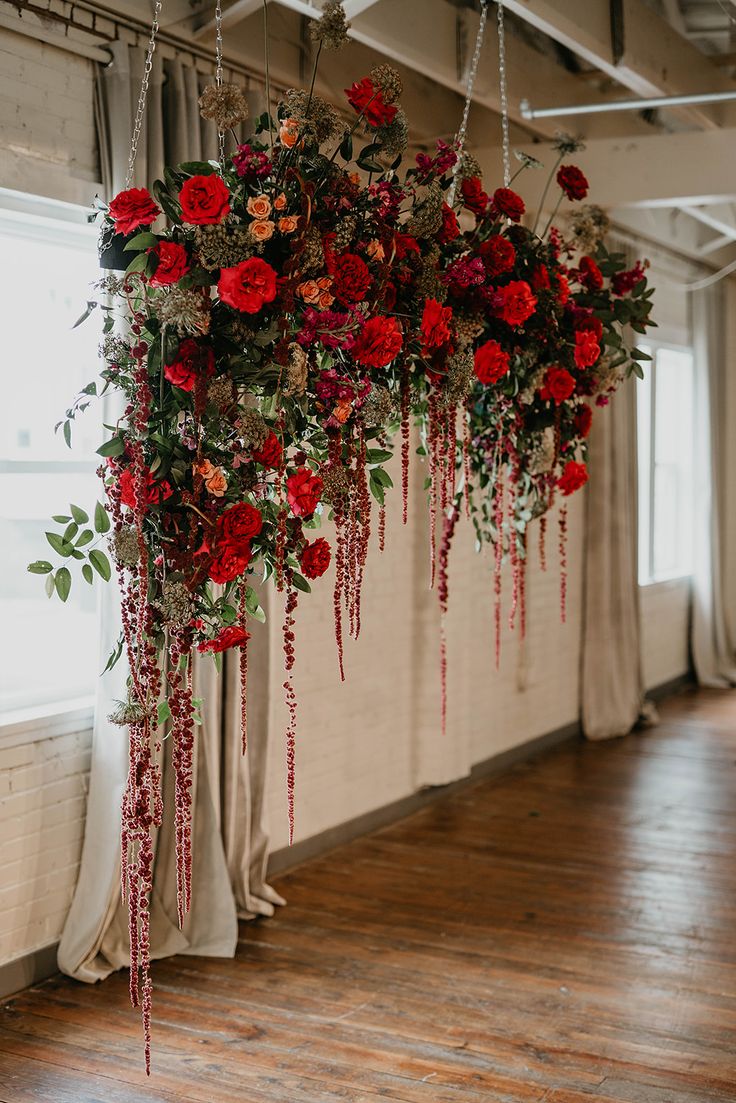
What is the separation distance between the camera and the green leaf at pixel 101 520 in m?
2.37

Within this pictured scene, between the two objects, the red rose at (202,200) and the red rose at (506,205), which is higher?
the red rose at (506,205)

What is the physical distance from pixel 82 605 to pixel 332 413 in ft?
6.96

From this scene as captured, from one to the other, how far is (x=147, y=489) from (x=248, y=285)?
392 millimetres

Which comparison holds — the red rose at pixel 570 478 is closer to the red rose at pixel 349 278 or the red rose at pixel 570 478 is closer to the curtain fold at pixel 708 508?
the red rose at pixel 349 278

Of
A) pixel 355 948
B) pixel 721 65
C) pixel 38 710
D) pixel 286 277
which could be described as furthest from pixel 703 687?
pixel 286 277

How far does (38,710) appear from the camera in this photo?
405 centimetres

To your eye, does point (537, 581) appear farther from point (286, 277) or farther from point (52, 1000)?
point (286, 277)

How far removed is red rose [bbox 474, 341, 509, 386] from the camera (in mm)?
2857

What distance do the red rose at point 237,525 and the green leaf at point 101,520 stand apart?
0.25 m

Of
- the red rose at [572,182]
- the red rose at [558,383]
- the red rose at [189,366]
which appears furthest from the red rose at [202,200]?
the red rose at [572,182]

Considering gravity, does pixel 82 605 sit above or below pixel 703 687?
above

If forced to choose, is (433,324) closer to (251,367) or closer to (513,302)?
(513,302)

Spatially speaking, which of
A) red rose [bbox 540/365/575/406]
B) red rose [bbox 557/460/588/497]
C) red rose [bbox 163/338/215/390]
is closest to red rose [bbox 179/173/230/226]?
red rose [bbox 163/338/215/390]

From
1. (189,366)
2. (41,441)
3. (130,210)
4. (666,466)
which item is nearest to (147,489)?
(189,366)
